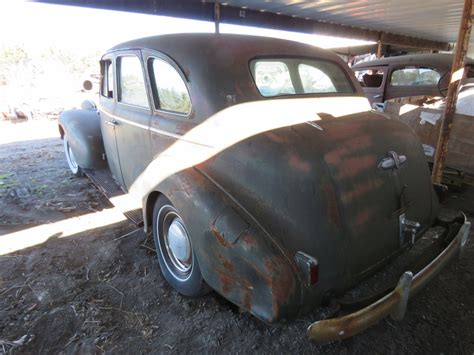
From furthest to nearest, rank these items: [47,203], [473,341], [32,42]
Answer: [32,42] < [47,203] < [473,341]

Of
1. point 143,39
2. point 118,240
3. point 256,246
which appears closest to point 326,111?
point 256,246

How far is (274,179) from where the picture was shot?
72.4 inches

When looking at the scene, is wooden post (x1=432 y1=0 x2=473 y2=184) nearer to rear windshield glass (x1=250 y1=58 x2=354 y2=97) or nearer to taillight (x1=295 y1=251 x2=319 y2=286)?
rear windshield glass (x1=250 y1=58 x2=354 y2=97)

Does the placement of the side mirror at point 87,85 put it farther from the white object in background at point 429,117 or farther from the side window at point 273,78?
the white object in background at point 429,117

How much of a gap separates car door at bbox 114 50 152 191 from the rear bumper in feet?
6.50

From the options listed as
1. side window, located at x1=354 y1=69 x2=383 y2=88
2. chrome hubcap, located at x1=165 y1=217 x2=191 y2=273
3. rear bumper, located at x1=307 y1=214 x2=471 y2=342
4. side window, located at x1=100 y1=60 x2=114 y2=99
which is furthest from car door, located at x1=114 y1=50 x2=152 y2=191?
side window, located at x1=354 y1=69 x2=383 y2=88

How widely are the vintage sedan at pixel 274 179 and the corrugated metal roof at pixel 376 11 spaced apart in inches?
203

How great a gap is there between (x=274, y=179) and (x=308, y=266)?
510 millimetres

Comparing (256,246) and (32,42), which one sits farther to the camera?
(32,42)

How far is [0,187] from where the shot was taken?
4875 mm

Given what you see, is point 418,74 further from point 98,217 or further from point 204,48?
point 98,217

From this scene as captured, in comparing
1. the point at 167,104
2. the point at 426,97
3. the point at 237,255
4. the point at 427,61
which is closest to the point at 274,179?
the point at 237,255

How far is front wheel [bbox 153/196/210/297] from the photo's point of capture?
234cm

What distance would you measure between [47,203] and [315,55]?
12.6 feet
